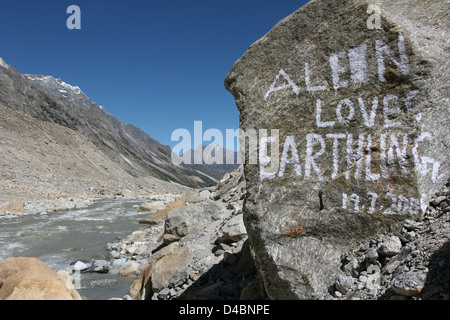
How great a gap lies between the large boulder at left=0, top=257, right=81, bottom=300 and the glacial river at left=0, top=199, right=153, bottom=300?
2933mm

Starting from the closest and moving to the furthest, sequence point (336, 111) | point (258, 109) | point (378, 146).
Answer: point (378, 146), point (336, 111), point (258, 109)

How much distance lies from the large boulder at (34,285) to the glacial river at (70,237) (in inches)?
115

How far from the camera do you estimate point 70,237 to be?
480 inches

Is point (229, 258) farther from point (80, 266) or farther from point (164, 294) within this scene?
point (80, 266)

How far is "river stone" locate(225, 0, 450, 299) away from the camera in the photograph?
3.10 m

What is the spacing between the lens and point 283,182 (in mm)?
3529

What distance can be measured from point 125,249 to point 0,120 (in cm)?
3599

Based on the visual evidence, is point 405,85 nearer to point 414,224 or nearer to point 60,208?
point 414,224

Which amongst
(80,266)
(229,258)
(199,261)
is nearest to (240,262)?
(229,258)

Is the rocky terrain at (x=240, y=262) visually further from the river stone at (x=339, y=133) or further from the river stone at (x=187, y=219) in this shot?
the river stone at (x=339, y=133)

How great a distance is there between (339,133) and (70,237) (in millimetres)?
11913

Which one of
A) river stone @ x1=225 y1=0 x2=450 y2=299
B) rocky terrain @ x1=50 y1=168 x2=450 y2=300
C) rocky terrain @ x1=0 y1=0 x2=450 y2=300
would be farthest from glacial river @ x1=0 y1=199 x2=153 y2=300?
river stone @ x1=225 y1=0 x2=450 y2=299

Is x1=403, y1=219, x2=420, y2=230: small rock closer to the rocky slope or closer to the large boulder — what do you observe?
the large boulder

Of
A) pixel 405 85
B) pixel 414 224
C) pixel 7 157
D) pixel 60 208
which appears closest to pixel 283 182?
pixel 414 224
